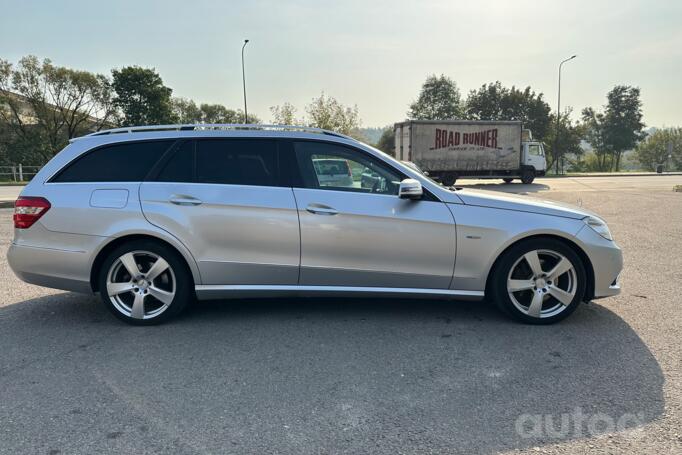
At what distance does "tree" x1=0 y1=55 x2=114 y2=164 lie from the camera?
40.1m

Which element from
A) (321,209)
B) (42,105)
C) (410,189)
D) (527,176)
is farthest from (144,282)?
(42,105)

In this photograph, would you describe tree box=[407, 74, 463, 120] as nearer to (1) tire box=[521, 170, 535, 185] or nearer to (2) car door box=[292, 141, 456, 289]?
(1) tire box=[521, 170, 535, 185]

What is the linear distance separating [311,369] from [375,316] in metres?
1.20

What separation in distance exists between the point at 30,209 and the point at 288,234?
2308mm

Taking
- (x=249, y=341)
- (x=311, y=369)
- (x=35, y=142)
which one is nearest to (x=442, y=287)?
(x=311, y=369)

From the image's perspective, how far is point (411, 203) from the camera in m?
4.04

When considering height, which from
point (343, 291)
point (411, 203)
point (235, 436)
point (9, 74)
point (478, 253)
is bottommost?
point (235, 436)

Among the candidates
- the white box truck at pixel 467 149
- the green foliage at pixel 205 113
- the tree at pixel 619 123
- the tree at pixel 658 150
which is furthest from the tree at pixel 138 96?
the tree at pixel 658 150

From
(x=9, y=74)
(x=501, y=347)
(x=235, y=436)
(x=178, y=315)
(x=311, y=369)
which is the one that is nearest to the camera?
(x=235, y=436)

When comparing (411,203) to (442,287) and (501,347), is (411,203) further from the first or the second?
(501,347)

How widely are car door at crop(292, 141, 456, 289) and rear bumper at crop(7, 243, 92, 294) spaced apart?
195cm

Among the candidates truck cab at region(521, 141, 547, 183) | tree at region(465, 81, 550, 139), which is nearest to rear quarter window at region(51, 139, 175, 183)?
truck cab at region(521, 141, 547, 183)

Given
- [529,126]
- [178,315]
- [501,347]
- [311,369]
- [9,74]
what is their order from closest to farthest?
[311,369] < [501,347] < [178,315] < [9,74] < [529,126]

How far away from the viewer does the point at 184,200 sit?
4.09m
